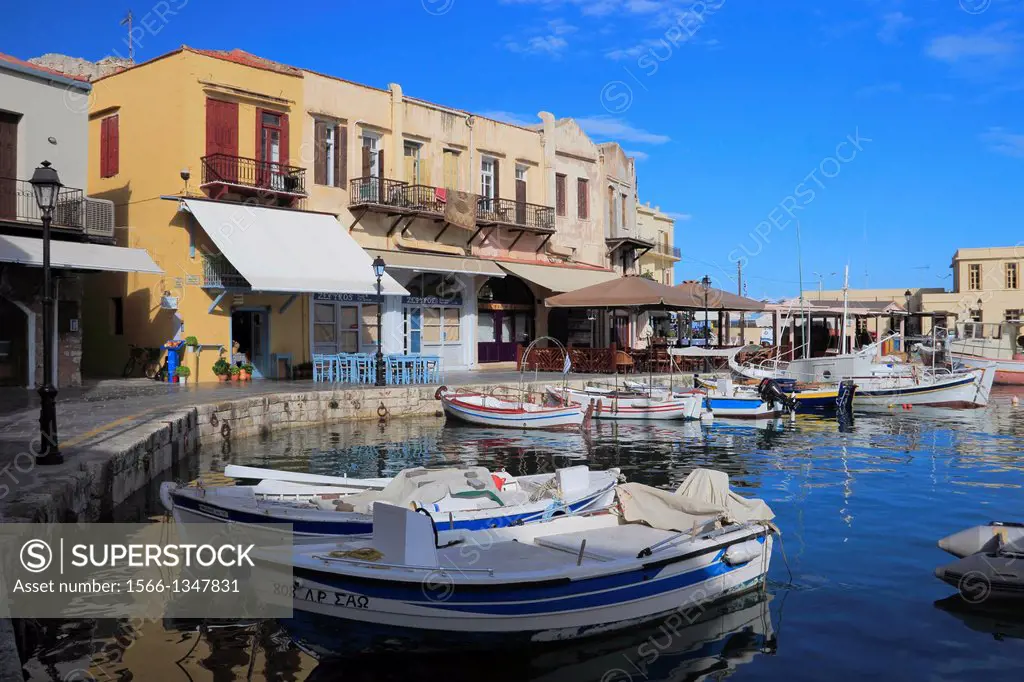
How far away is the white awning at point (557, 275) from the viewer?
30.6 meters

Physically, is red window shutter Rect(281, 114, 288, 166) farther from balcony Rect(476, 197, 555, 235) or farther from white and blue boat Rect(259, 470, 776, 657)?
white and blue boat Rect(259, 470, 776, 657)

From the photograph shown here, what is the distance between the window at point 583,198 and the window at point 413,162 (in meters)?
8.75

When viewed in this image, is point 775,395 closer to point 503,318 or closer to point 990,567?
point 503,318

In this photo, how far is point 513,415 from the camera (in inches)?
825

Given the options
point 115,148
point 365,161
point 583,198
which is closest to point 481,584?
point 365,161

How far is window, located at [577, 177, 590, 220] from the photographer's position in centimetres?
3562

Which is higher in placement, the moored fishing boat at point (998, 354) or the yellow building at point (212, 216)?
the yellow building at point (212, 216)

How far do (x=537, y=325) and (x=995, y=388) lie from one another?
66.4 feet

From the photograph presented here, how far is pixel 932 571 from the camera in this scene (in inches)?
355

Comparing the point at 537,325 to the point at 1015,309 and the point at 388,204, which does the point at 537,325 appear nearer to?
the point at 388,204

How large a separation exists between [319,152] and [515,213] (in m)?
8.67

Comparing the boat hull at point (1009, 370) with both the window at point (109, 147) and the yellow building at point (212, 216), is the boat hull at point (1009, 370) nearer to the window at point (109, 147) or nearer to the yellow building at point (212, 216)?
the yellow building at point (212, 216)

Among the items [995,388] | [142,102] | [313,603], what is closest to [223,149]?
[142,102]

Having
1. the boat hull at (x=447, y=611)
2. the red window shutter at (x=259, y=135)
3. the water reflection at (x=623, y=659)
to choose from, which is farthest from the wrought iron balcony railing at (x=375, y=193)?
the water reflection at (x=623, y=659)
